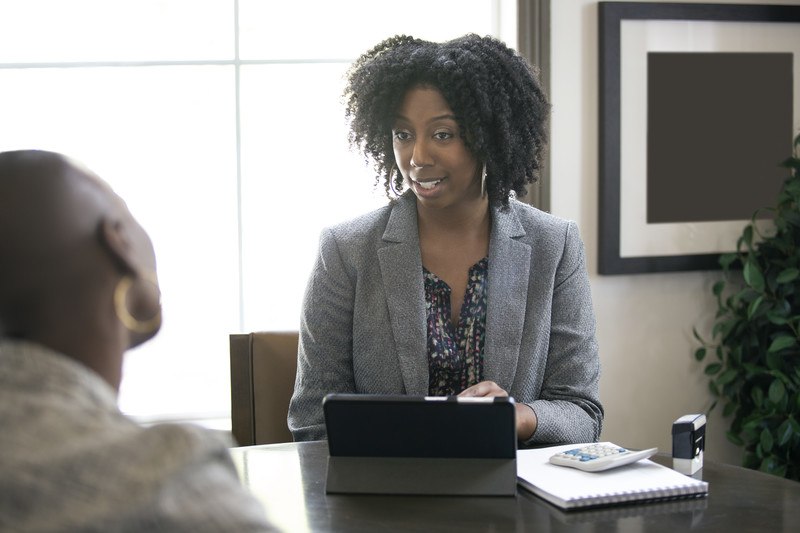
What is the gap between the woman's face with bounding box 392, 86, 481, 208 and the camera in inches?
94.0

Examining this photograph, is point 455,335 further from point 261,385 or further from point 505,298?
point 261,385

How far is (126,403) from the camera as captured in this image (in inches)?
139

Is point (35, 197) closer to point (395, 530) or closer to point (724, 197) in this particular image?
point (395, 530)

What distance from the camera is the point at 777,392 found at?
3389 millimetres

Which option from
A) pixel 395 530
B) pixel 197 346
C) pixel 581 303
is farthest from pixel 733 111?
pixel 395 530

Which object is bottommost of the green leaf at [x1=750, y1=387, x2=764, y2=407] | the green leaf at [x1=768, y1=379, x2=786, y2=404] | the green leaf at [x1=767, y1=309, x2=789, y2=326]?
the green leaf at [x1=750, y1=387, x2=764, y2=407]

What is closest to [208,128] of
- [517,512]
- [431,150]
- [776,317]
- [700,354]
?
[431,150]

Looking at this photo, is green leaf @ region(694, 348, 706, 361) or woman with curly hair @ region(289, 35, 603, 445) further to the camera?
green leaf @ region(694, 348, 706, 361)

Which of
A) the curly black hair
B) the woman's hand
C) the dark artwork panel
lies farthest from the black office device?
the dark artwork panel

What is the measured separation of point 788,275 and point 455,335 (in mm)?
1491

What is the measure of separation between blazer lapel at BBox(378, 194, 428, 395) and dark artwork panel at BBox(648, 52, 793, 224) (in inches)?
54.7

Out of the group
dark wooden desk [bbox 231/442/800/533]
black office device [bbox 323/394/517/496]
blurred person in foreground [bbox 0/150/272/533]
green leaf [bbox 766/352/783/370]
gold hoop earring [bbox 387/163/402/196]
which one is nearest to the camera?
blurred person in foreground [bbox 0/150/272/533]

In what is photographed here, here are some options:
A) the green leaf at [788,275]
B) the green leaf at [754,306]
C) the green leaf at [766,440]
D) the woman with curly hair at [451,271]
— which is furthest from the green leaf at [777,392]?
the woman with curly hair at [451,271]

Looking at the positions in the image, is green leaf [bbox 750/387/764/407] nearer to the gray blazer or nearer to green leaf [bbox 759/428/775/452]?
green leaf [bbox 759/428/775/452]
